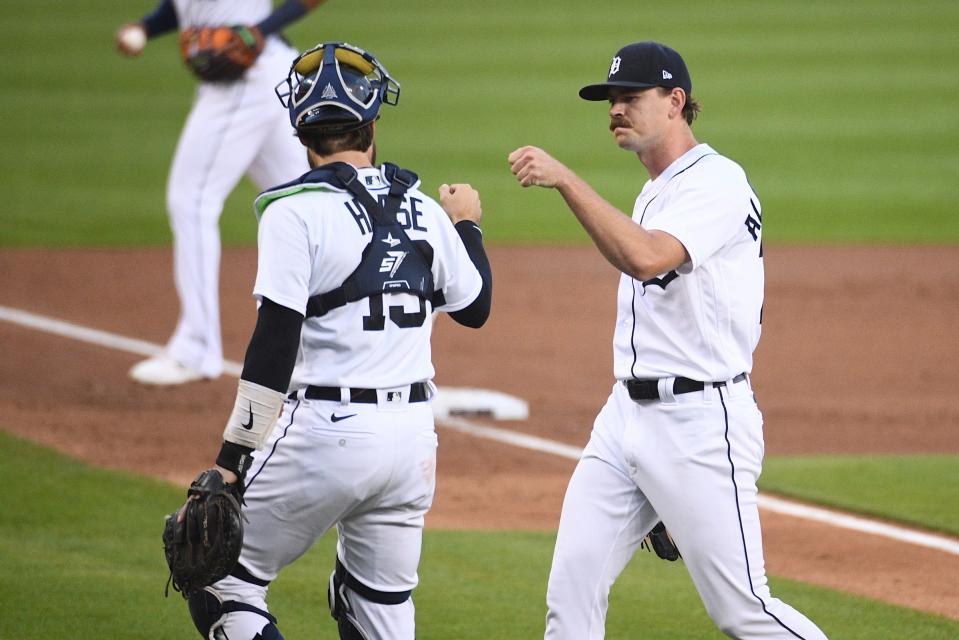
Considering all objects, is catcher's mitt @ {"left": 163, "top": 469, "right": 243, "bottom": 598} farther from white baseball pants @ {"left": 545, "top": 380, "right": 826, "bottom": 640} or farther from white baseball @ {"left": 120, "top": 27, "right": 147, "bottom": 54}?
white baseball @ {"left": 120, "top": 27, "right": 147, "bottom": 54}

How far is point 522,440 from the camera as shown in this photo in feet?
25.9

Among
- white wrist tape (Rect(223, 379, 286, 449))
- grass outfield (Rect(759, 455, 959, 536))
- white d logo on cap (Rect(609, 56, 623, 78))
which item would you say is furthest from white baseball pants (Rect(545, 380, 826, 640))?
grass outfield (Rect(759, 455, 959, 536))

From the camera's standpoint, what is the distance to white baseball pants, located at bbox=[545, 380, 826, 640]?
3932mm

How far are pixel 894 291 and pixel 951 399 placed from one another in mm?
3021

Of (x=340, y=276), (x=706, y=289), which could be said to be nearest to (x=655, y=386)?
(x=706, y=289)

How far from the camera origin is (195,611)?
384 centimetres

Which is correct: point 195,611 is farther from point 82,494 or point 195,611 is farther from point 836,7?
point 836,7

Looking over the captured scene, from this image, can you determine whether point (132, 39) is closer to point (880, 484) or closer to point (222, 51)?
point (222, 51)

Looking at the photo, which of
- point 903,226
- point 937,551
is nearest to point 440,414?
point 937,551

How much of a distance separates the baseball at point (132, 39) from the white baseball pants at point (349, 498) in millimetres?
5253

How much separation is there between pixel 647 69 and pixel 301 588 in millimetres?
2425

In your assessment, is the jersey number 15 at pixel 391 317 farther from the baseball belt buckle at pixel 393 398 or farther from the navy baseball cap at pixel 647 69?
the navy baseball cap at pixel 647 69

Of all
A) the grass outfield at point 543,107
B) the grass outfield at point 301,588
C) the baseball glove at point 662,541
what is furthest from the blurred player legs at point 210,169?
the grass outfield at point 543,107

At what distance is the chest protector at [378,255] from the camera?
366 centimetres
